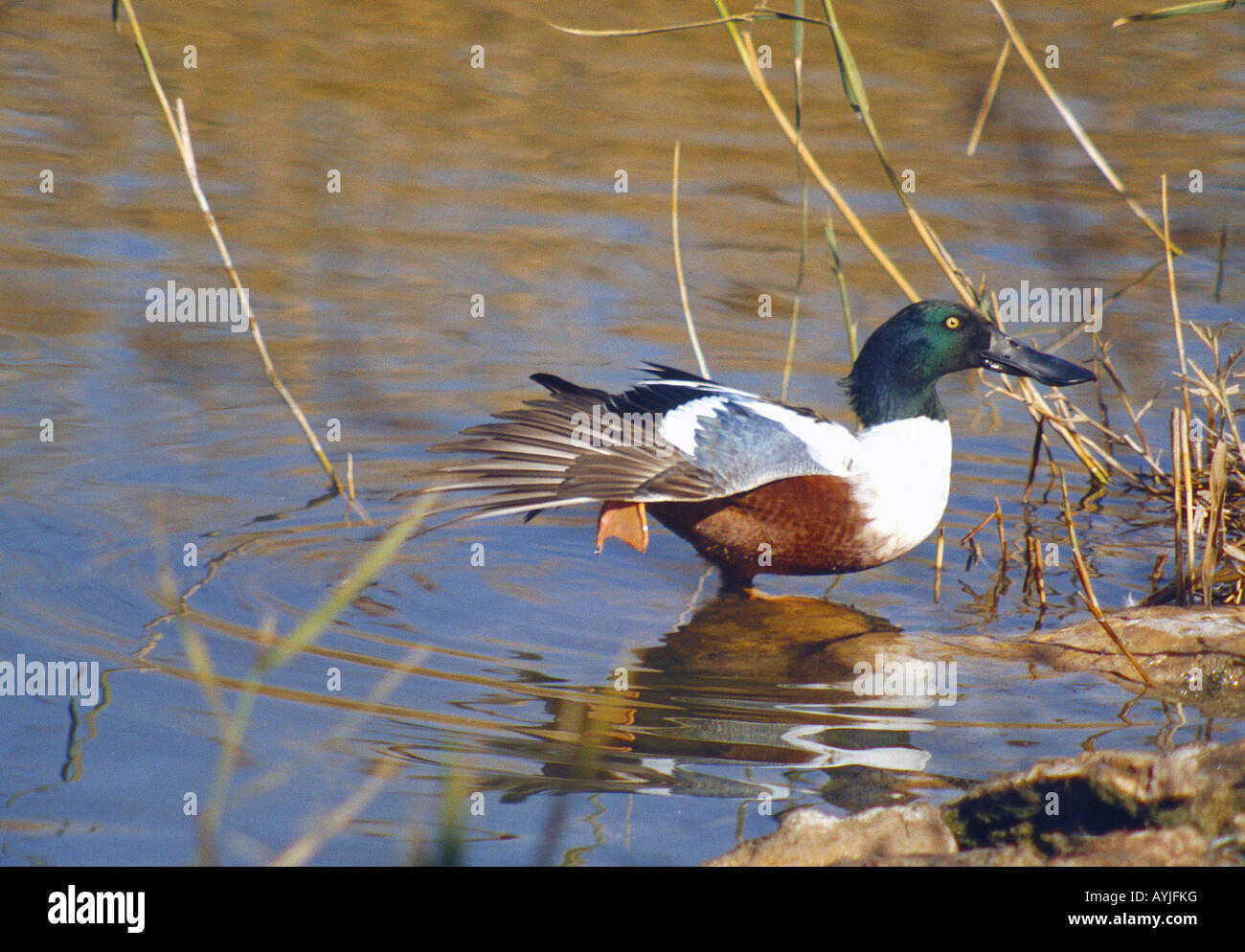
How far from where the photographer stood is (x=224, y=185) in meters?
8.65

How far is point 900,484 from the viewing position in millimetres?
4801

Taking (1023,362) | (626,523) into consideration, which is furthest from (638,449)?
(1023,362)

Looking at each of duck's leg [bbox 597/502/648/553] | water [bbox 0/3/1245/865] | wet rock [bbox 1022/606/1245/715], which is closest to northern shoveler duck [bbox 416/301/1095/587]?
duck's leg [bbox 597/502/648/553]

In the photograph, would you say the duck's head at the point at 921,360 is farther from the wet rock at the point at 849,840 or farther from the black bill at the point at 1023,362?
the wet rock at the point at 849,840

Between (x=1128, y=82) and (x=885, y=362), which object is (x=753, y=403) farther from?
(x=1128, y=82)

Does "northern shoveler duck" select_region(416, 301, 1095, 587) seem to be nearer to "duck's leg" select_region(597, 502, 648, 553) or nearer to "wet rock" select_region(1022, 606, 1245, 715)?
"duck's leg" select_region(597, 502, 648, 553)

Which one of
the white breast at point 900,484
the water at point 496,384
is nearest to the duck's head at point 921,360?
the white breast at point 900,484

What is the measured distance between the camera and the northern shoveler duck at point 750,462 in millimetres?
4535

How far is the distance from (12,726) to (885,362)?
9.95ft

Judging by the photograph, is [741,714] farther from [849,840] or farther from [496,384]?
[496,384]

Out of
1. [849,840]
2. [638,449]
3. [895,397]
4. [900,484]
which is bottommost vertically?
[849,840]

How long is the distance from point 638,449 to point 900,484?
90cm
